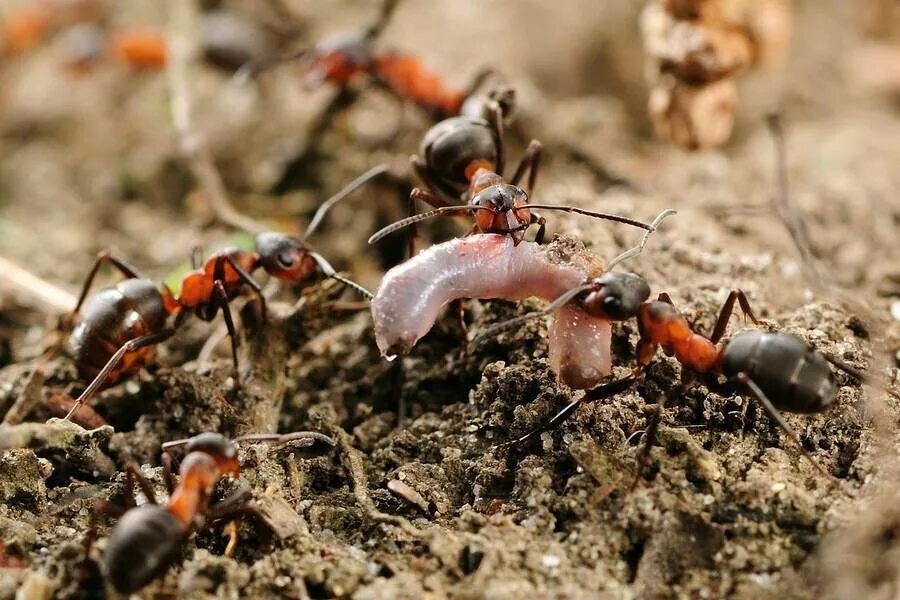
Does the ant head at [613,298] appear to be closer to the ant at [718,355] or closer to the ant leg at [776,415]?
the ant at [718,355]

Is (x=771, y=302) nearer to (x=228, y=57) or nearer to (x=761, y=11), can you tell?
(x=761, y=11)

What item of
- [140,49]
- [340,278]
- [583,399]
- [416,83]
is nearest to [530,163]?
[340,278]

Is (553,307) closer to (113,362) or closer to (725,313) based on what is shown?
(725,313)

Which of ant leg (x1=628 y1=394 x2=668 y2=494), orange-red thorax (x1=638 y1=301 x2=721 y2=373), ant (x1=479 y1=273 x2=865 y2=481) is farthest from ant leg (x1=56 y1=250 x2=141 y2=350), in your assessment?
ant leg (x1=628 y1=394 x2=668 y2=494)

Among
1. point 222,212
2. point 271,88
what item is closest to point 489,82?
point 271,88

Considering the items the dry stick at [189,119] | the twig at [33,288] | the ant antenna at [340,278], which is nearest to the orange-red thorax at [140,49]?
the dry stick at [189,119]
